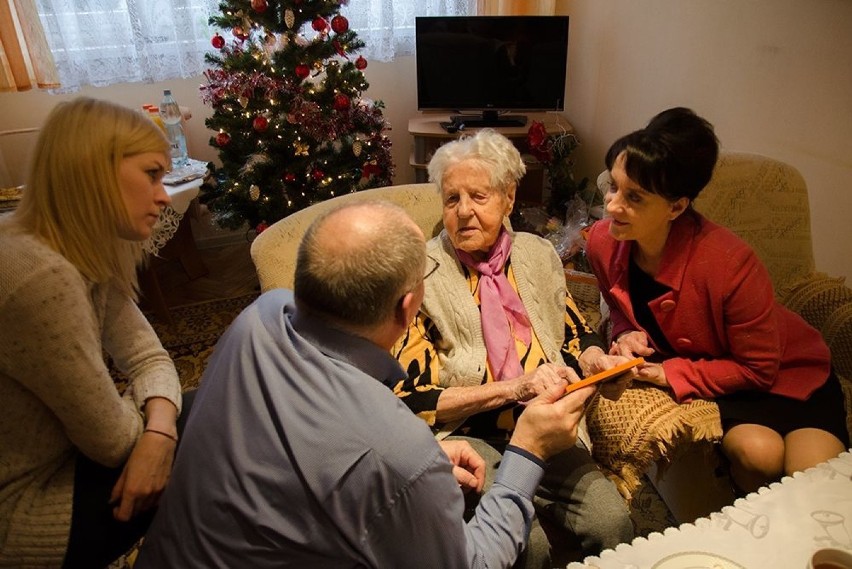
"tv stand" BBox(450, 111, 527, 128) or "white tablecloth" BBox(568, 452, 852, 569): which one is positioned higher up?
"tv stand" BBox(450, 111, 527, 128)

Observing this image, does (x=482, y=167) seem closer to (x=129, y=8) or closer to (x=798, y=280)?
(x=798, y=280)

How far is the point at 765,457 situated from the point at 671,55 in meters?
2.04

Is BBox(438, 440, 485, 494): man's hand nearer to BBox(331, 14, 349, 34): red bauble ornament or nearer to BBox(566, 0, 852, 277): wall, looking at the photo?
BBox(566, 0, 852, 277): wall

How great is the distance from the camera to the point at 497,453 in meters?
1.41

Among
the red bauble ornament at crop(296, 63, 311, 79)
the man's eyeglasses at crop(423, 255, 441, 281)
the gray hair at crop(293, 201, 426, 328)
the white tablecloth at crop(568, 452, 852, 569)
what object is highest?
the red bauble ornament at crop(296, 63, 311, 79)

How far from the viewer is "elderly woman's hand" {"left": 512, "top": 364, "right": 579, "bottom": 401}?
1.31 m

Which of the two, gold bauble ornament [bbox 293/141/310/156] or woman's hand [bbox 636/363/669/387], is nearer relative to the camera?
woman's hand [bbox 636/363/669/387]

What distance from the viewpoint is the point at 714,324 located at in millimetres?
1428

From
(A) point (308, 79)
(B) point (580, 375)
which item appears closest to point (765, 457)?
(B) point (580, 375)

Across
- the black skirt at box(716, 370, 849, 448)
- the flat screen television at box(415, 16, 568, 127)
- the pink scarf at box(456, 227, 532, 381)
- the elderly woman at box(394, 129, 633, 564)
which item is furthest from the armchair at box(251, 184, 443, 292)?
the flat screen television at box(415, 16, 568, 127)

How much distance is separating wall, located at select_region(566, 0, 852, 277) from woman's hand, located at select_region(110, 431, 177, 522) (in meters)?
2.12

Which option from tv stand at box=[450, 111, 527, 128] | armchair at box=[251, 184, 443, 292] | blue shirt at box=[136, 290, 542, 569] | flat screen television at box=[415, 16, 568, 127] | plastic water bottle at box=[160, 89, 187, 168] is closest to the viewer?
blue shirt at box=[136, 290, 542, 569]

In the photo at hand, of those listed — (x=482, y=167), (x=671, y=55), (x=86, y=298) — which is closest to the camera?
(x=86, y=298)

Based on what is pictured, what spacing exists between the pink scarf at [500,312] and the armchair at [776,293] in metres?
0.24
